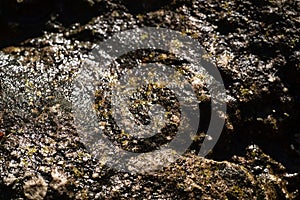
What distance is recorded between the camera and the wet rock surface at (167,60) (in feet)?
7.75

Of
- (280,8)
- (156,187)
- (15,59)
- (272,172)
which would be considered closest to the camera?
(156,187)

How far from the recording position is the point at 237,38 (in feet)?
9.68

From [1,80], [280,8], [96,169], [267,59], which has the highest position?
[280,8]

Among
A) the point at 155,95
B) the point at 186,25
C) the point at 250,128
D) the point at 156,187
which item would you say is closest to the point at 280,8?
the point at 186,25

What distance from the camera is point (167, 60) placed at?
Result: 2.87 metres

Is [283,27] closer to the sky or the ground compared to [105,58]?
closer to the sky

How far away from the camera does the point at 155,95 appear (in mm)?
2717

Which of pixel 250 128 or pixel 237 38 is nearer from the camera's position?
pixel 250 128

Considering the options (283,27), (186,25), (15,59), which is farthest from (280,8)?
(15,59)

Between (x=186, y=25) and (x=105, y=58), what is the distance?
62cm

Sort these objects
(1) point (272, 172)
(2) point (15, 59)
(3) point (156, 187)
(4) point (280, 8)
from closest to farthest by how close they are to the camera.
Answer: (3) point (156, 187), (1) point (272, 172), (2) point (15, 59), (4) point (280, 8)

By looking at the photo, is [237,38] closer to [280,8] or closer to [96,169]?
[280,8]

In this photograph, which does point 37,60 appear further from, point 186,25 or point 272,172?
point 272,172

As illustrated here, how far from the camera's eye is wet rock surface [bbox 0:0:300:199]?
2.36 metres
